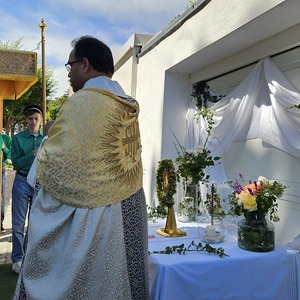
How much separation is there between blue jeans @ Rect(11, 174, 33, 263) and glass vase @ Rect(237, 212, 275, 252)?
8.03 feet

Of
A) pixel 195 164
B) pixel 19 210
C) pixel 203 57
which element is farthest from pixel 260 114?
pixel 19 210

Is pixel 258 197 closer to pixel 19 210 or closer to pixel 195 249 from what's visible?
pixel 195 249

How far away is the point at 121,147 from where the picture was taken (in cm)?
161

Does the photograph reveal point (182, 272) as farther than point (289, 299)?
No

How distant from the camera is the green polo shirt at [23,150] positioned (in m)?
3.65

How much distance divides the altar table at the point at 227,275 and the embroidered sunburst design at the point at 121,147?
2.05ft

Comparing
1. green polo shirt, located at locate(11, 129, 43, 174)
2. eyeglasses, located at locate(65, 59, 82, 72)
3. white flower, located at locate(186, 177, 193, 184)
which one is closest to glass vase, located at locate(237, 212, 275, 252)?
white flower, located at locate(186, 177, 193, 184)

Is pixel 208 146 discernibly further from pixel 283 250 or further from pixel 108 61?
pixel 108 61

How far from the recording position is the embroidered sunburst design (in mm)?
1540

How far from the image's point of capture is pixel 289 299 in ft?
6.93

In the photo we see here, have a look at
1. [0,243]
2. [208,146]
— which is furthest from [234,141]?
[0,243]

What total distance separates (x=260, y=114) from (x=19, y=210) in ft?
8.96

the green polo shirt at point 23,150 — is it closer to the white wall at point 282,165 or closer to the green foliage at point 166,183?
the green foliage at point 166,183

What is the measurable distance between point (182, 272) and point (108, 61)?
1.25m
